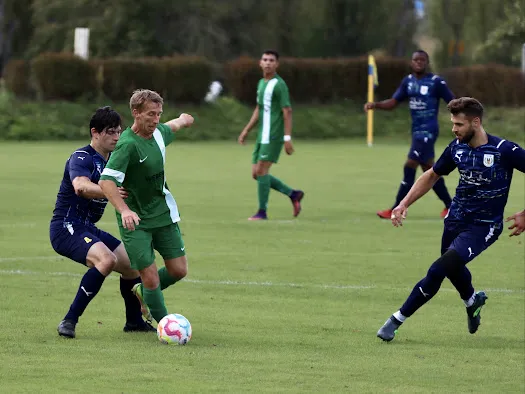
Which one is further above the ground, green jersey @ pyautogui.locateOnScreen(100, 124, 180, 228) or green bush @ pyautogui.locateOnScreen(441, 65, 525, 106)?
green jersey @ pyautogui.locateOnScreen(100, 124, 180, 228)

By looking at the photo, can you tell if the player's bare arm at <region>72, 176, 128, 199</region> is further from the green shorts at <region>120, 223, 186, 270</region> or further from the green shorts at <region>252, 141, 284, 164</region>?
the green shorts at <region>252, 141, 284, 164</region>

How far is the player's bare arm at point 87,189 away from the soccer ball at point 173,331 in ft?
3.01

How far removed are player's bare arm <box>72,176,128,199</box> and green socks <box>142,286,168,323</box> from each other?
2.38 feet

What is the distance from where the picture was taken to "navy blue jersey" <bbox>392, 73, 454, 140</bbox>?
57.1 feet

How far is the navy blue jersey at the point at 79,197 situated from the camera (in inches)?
353

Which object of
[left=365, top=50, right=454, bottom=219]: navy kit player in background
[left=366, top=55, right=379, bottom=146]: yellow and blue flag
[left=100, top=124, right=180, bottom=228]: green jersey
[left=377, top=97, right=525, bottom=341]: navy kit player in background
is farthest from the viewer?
[left=366, top=55, right=379, bottom=146]: yellow and blue flag

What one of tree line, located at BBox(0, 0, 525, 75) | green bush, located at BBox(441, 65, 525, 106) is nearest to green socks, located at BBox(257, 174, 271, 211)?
green bush, located at BBox(441, 65, 525, 106)

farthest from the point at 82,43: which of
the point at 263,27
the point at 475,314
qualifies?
the point at 475,314

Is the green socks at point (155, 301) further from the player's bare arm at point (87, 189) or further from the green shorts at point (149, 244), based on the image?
the player's bare arm at point (87, 189)

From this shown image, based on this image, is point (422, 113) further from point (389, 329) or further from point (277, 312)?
point (389, 329)

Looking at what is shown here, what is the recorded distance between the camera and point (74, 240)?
9141mm

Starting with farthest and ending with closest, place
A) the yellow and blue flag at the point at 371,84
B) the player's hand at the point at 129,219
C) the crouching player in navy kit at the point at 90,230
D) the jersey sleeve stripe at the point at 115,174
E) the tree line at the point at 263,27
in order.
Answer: the tree line at the point at 263,27, the yellow and blue flag at the point at 371,84, the crouching player in navy kit at the point at 90,230, the jersey sleeve stripe at the point at 115,174, the player's hand at the point at 129,219

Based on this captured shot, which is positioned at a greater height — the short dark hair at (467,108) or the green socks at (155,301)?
the short dark hair at (467,108)

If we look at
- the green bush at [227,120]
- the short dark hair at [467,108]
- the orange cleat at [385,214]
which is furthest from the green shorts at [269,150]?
the green bush at [227,120]
